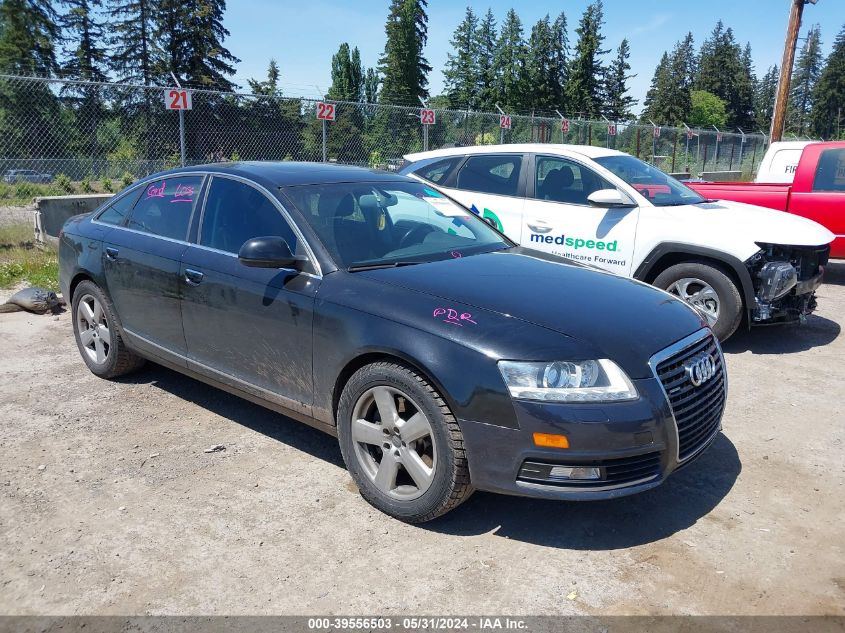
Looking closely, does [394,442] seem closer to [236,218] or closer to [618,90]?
[236,218]

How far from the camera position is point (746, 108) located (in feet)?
356

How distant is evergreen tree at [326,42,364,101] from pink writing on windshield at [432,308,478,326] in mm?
78180

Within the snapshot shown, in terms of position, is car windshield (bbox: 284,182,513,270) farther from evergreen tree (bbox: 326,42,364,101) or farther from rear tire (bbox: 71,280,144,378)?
evergreen tree (bbox: 326,42,364,101)

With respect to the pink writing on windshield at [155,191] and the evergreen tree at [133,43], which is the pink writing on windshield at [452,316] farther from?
the evergreen tree at [133,43]

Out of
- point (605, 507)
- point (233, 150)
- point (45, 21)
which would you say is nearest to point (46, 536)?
point (605, 507)

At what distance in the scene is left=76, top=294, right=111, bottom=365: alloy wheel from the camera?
5.11 m

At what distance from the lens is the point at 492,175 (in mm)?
7129

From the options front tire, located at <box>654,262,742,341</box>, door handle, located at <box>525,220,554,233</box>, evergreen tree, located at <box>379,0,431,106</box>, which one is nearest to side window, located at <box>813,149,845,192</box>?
front tire, located at <box>654,262,742,341</box>

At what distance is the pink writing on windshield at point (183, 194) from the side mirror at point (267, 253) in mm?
1095

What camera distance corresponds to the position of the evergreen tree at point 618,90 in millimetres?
80500

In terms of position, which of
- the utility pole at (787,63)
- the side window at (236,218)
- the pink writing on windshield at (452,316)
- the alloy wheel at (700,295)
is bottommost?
the alloy wheel at (700,295)

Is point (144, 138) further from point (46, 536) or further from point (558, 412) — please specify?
point (558, 412)

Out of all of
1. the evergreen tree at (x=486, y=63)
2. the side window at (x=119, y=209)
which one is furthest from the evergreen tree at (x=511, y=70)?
the side window at (x=119, y=209)

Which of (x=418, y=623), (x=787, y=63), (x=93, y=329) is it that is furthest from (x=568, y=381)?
(x=787, y=63)
